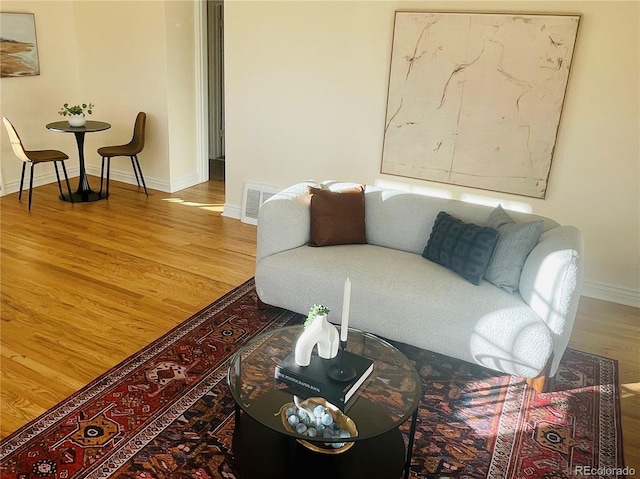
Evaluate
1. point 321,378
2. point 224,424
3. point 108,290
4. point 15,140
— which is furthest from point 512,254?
point 15,140

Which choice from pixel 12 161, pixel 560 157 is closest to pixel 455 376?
pixel 560 157

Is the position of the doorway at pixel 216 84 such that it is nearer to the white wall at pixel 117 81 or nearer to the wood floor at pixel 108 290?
the white wall at pixel 117 81

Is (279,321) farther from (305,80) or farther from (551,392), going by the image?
(305,80)

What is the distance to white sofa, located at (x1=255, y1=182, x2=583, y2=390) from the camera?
8.61ft

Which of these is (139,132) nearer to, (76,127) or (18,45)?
(76,127)

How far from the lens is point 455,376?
111 inches

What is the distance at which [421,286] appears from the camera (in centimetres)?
285

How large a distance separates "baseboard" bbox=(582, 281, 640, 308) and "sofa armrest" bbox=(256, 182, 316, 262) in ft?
6.92

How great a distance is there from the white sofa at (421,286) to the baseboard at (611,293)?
1.05 m

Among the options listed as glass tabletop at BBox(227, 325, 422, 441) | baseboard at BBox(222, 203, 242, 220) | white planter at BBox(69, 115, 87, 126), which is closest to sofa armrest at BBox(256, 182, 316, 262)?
glass tabletop at BBox(227, 325, 422, 441)

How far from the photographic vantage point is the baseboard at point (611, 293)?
3.73m

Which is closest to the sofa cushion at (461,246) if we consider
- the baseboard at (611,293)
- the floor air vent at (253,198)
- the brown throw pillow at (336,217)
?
the brown throw pillow at (336,217)

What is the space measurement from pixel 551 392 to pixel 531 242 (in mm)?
766

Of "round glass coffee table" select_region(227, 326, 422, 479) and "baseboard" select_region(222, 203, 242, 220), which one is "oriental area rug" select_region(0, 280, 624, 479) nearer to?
"round glass coffee table" select_region(227, 326, 422, 479)
